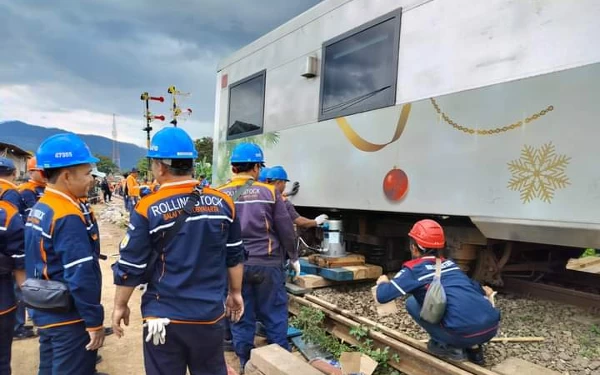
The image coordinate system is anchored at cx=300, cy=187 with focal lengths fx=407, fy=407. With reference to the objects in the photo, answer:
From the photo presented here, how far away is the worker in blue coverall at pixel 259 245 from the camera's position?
11.5 ft

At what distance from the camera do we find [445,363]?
2.81 meters

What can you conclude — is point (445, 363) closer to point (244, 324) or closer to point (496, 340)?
point (496, 340)

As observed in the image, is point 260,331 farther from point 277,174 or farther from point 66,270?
point 66,270

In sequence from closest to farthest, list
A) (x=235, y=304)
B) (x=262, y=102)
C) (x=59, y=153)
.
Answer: (x=59, y=153)
(x=235, y=304)
(x=262, y=102)

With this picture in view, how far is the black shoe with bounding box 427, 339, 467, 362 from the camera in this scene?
279 cm

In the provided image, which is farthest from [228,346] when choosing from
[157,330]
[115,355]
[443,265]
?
[443,265]

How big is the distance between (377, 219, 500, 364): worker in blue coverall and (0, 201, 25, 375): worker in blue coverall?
2.44m

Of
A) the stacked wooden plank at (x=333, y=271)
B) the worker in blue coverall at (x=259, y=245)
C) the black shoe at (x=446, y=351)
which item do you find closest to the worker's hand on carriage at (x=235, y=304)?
the worker in blue coverall at (x=259, y=245)

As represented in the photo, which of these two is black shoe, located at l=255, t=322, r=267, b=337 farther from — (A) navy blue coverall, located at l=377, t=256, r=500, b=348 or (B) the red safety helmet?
(B) the red safety helmet

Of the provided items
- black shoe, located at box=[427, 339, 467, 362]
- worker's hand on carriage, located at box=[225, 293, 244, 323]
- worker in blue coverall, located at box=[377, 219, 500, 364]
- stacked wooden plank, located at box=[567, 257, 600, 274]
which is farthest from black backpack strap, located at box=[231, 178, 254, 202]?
stacked wooden plank, located at box=[567, 257, 600, 274]

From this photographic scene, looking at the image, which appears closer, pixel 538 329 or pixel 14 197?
pixel 538 329

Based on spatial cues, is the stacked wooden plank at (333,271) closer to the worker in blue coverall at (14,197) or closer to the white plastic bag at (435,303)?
the white plastic bag at (435,303)

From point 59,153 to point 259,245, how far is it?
1.78m

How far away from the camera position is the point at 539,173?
2.83 metres
